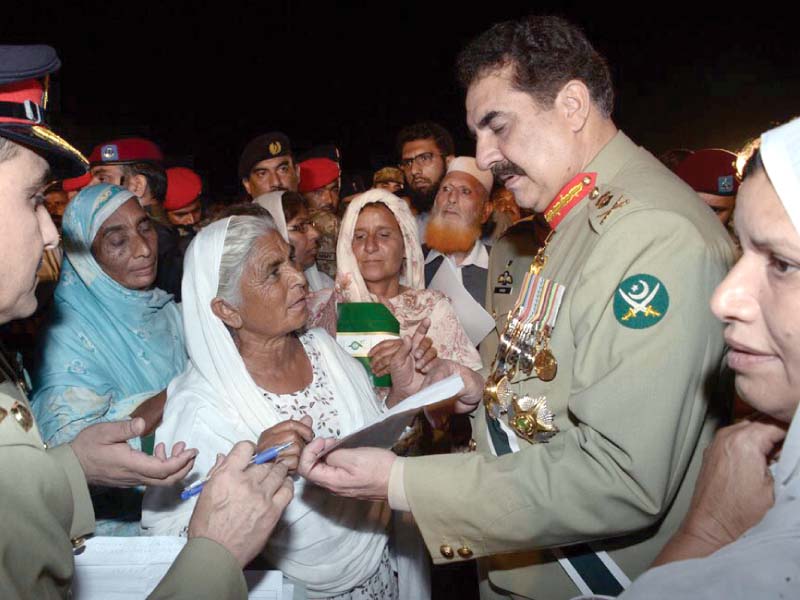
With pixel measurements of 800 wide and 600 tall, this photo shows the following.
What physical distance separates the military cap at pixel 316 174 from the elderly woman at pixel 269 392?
424cm

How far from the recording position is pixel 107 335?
10.8 ft

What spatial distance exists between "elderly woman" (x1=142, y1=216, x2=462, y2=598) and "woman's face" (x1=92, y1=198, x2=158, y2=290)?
3.25 ft

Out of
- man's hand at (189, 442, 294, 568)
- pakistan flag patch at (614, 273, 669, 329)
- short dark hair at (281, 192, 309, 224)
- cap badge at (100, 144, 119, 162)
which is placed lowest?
man's hand at (189, 442, 294, 568)

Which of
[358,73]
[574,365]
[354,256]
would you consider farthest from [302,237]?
[358,73]

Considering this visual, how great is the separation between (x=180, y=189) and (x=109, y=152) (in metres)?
1.33

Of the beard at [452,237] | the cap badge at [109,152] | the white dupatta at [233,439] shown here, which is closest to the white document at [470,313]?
the beard at [452,237]

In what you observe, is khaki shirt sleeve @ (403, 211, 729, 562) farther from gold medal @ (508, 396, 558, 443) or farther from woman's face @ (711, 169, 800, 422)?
woman's face @ (711, 169, 800, 422)

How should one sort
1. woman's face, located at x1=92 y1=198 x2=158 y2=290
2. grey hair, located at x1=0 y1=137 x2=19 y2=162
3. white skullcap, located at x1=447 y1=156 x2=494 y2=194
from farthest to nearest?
white skullcap, located at x1=447 y1=156 x2=494 y2=194
woman's face, located at x1=92 y1=198 x2=158 y2=290
grey hair, located at x1=0 y1=137 x2=19 y2=162

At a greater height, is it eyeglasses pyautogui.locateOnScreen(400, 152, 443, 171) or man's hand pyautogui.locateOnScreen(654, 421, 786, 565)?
man's hand pyautogui.locateOnScreen(654, 421, 786, 565)

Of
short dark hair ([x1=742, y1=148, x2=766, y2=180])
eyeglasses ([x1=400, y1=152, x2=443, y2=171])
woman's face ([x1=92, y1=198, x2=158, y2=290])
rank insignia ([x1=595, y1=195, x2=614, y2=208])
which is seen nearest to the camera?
short dark hair ([x1=742, y1=148, x2=766, y2=180])

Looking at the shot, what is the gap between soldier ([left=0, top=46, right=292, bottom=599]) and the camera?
1.26 metres

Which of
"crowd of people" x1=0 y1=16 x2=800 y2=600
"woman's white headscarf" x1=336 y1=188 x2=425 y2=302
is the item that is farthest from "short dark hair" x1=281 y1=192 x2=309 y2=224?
"crowd of people" x1=0 y1=16 x2=800 y2=600

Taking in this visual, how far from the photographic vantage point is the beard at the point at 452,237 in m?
5.02

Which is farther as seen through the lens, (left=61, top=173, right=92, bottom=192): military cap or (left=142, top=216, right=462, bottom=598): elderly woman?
(left=61, top=173, right=92, bottom=192): military cap
